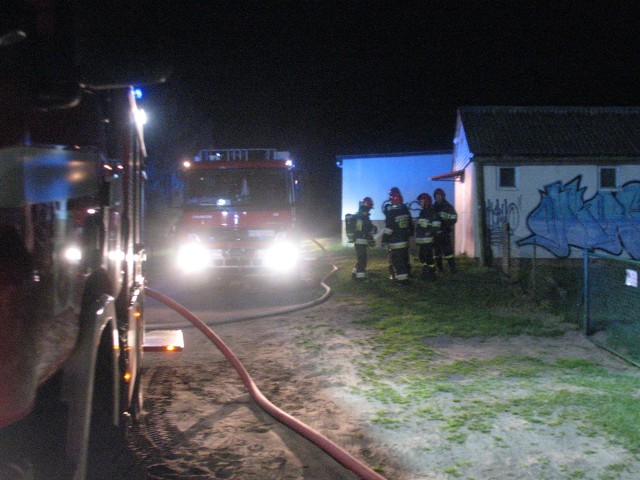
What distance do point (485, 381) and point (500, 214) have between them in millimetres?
12601

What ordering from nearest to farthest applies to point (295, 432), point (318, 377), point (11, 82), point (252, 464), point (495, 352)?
point (11, 82) → point (252, 464) → point (295, 432) → point (318, 377) → point (495, 352)

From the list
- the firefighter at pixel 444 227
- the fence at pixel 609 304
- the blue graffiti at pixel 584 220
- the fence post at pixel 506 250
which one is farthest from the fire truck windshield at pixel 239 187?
the blue graffiti at pixel 584 220

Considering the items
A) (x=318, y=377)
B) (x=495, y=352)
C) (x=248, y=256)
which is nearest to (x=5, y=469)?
(x=318, y=377)

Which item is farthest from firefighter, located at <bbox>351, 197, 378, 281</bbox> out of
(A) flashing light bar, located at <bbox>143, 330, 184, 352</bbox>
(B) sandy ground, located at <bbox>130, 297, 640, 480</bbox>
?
(A) flashing light bar, located at <bbox>143, 330, 184, 352</bbox>

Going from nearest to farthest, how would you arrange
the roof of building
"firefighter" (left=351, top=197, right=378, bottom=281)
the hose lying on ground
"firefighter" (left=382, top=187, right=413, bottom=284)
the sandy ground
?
the sandy ground → the hose lying on ground → "firefighter" (left=382, top=187, right=413, bottom=284) → "firefighter" (left=351, top=197, right=378, bottom=281) → the roof of building

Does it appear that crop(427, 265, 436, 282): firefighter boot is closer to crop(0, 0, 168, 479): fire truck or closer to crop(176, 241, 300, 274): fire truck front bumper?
crop(176, 241, 300, 274): fire truck front bumper

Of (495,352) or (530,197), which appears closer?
(495,352)

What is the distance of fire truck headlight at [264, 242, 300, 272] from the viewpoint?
512 inches

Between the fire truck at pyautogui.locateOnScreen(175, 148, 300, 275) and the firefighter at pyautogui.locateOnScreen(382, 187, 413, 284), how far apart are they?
1844mm

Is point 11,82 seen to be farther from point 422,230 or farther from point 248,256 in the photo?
point 422,230

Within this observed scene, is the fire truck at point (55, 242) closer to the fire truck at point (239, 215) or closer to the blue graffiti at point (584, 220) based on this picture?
the fire truck at point (239, 215)

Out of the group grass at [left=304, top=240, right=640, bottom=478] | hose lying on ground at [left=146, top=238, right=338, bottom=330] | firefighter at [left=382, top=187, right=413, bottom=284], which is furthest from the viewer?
firefighter at [left=382, top=187, right=413, bottom=284]

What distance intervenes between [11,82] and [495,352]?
6584mm

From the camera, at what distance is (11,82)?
1995mm
